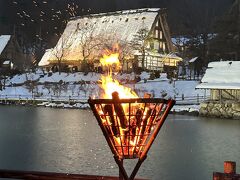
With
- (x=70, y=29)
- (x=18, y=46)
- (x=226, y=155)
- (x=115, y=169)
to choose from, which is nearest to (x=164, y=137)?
(x=226, y=155)

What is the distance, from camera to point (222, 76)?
1228 inches

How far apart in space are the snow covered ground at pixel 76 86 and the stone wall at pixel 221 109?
4054 millimetres

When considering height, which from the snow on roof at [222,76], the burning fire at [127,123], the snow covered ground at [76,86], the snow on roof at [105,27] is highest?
the snow on roof at [105,27]

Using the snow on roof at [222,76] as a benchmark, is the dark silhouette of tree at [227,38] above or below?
above

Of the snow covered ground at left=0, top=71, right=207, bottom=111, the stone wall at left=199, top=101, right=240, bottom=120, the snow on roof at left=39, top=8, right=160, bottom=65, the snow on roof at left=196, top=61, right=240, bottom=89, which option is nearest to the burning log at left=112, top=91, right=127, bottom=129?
the stone wall at left=199, top=101, right=240, bottom=120

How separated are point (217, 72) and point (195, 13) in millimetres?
23012

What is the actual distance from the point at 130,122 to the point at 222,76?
28494 mm

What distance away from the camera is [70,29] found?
55.5 metres

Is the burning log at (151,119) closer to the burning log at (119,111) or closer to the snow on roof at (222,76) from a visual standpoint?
the burning log at (119,111)

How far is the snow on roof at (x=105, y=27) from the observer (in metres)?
48.3

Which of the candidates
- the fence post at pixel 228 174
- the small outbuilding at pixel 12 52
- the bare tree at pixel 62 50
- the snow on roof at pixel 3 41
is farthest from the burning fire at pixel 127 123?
the snow on roof at pixel 3 41

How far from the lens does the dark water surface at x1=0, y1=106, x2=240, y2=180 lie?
13922 millimetres

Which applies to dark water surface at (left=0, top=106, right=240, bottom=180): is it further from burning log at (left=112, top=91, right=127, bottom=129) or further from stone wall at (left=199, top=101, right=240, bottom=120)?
burning log at (left=112, top=91, right=127, bottom=129)

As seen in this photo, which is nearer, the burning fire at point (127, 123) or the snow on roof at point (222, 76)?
the burning fire at point (127, 123)
